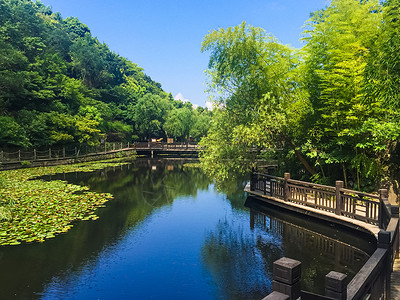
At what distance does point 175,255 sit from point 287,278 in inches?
250

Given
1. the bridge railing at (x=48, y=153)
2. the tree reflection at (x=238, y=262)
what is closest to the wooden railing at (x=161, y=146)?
the bridge railing at (x=48, y=153)

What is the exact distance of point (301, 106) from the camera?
12.9 metres

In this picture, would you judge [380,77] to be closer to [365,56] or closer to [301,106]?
[365,56]

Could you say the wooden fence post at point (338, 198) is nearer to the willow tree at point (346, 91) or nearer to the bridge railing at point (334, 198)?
the bridge railing at point (334, 198)

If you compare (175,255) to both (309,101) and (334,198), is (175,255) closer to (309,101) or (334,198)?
(334,198)

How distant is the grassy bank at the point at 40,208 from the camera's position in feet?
30.1

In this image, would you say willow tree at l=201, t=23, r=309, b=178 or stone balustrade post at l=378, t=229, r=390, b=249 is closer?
stone balustrade post at l=378, t=229, r=390, b=249

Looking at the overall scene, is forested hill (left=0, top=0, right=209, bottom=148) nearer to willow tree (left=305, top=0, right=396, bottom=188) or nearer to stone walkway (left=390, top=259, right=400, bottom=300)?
willow tree (left=305, top=0, right=396, bottom=188)

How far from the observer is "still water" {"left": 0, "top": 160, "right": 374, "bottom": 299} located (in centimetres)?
632

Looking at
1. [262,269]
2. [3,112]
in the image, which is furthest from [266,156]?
[3,112]

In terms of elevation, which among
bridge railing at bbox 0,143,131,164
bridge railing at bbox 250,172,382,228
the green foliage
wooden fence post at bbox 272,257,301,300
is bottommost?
bridge railing at bbox 250,172,382,228

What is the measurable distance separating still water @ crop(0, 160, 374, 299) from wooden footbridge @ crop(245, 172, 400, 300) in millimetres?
605

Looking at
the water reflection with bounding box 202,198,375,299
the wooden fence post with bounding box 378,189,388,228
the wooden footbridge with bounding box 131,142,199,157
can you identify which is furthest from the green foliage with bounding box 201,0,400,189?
the wooden footbridge with bounding box 131,142,199,157

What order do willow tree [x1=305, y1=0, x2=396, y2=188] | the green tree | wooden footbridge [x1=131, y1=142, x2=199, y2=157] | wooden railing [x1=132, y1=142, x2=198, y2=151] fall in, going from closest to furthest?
willow tree [x1=305, y1=0, x2=396, y2=188] < wooden footbridge [x1=131, y1=142, x2=199, y2=157] < wooden railing [x1=132, y1=142, x2=198, y2=151] < the green tree
